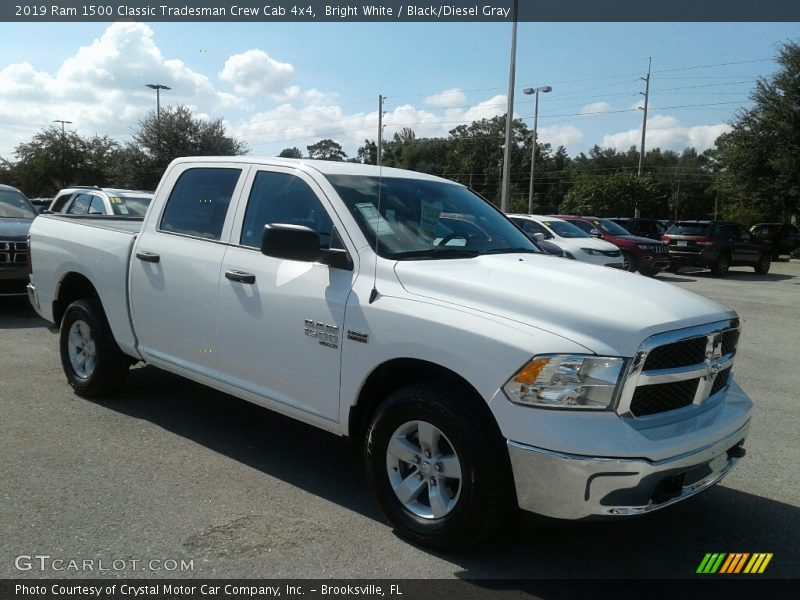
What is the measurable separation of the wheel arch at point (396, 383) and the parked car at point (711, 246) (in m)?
19.4

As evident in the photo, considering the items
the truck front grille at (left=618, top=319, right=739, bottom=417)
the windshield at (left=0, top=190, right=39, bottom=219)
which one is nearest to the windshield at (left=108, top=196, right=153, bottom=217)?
the windshield at (left=0, top=190, right=39, bottom=219)

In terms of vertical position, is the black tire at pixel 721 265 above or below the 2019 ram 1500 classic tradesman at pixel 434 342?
below

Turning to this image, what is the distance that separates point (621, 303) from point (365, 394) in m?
1.41

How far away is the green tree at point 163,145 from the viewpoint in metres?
31.7

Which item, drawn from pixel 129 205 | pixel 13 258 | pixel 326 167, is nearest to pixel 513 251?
pixel 326 167

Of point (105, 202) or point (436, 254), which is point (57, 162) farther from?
point (436, 254)

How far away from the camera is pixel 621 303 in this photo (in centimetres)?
329

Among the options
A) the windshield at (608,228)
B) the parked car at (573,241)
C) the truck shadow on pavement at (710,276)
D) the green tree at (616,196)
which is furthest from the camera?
the green tree at (616,196)

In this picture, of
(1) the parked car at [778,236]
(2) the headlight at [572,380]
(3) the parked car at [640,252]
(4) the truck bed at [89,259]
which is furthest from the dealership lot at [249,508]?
(1) the parked car at [778,236]

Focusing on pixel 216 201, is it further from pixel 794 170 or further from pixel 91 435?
pixel 794 170

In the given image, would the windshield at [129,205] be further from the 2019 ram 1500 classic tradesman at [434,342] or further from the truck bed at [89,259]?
the 2019 ram 1500 classic tradesman at [434,342]

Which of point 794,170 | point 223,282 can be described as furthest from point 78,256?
point 794,170

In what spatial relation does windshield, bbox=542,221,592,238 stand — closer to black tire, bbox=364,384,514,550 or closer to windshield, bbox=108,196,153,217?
windshield, bbox=108,196,153,217

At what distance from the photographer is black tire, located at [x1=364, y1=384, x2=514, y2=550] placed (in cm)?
317
